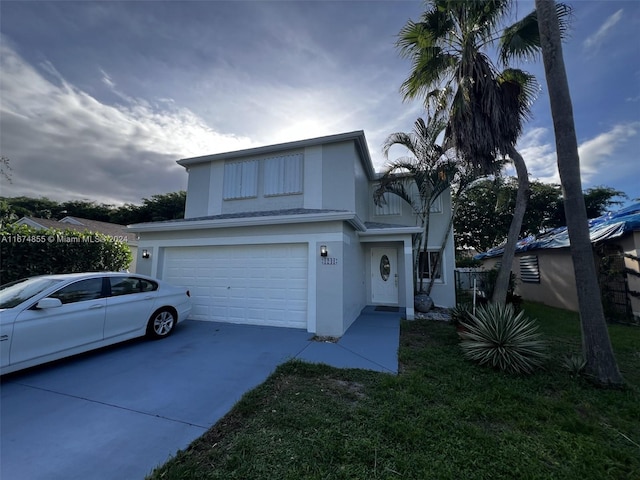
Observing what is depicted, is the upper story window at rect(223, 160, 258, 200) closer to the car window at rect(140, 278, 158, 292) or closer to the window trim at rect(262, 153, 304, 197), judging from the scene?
the window trim at rect(262, 153, 304, 197)

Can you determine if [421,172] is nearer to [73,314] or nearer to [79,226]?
[73,314]

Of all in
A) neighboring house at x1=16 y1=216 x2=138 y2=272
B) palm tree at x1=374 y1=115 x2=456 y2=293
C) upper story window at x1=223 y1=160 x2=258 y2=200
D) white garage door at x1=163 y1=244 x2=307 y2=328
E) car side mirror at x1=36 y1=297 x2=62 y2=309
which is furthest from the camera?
neighboring house at x1=16 y1=216 x2=138 y2=272

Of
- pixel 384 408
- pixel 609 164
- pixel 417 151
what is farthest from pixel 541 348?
pixel 609 164

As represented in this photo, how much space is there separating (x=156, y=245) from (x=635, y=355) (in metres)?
12.8

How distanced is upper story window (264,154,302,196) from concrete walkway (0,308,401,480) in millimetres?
5351

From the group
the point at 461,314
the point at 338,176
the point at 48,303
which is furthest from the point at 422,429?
the point at 338,176

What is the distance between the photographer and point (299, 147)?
31.6ft

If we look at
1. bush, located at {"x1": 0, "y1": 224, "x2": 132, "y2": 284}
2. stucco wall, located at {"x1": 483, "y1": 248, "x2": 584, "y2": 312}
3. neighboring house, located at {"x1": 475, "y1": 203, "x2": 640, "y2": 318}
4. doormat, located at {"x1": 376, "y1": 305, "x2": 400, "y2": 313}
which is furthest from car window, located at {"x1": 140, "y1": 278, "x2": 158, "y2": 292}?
stucco wall, located at {"x1": 483, "y1": 248, "x2": 584, "y2": 312}

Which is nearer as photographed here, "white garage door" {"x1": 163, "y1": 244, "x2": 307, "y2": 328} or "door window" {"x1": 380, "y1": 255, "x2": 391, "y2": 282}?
"white garage door" {"x1": 163, "y1": 244, "x2": 307, "y2": 328}

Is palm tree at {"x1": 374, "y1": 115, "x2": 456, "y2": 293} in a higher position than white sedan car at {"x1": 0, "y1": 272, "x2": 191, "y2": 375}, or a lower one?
higher

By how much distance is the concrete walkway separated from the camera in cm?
247

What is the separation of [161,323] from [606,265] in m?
14.3

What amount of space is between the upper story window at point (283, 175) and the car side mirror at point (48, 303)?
6.79 metres

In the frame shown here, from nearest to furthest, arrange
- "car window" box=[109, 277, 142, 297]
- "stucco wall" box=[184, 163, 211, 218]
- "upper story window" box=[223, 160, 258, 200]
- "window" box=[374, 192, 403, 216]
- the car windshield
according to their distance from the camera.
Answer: the car windshield, "car window" box=[109, 277, 142, 297], "upper story window" box=[223, 160, 258, 200], "stucco wall" box=[184, 163, 211, 218], "window" box=[374, 192, 403, 216]
